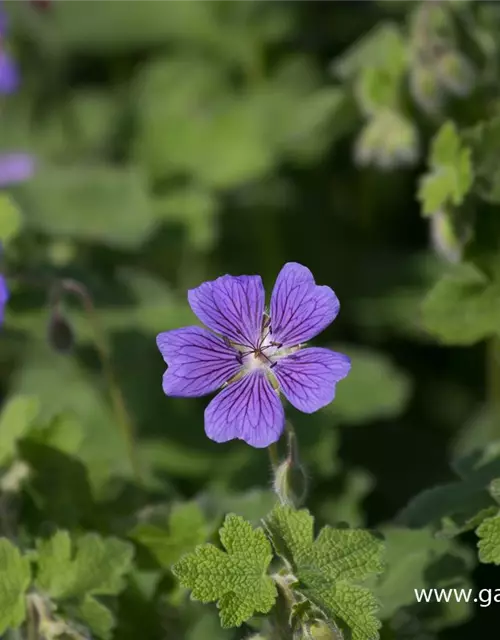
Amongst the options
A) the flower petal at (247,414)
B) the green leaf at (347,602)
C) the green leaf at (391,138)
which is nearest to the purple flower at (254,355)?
the flower petal at (247,414)

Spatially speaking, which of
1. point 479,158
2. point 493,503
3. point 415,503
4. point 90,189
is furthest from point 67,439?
point 90,189

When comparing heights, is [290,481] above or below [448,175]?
below

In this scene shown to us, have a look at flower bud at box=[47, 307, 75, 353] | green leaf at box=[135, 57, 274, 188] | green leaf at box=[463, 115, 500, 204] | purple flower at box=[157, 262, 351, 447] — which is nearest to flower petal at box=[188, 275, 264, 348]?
purple flower at box=[157, 262, 351, 447]

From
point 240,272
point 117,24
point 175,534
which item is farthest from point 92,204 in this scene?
point 175,534

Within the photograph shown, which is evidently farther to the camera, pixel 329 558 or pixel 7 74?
pixel 7 74

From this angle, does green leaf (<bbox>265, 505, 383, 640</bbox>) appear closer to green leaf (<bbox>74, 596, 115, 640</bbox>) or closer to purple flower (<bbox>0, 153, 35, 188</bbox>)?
green leaf (<bbox>74, 596, 115, 640</bbox>)

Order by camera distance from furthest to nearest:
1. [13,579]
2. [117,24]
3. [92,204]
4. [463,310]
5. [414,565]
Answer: [117,24]
[92,204]
[463,310]
[414,565]
[13,579]

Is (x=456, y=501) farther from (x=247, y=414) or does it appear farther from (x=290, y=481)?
(x=247, y=414)

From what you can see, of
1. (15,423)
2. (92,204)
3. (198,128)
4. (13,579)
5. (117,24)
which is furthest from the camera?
(117,24)
